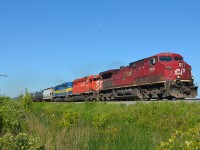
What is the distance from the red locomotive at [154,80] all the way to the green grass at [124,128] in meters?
4.97

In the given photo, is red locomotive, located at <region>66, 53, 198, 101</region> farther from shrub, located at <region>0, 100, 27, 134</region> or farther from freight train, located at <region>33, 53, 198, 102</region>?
shrub, located at <region>0, 100, 27, 134</region>

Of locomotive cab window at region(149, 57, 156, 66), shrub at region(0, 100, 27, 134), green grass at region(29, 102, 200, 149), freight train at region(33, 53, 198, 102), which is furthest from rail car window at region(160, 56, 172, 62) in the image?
shrub at region(0, 100, 27, 134)

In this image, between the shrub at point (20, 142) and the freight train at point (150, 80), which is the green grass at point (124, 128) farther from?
the freight train at point (150, 80)

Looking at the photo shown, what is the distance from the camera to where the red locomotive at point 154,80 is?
27.7m

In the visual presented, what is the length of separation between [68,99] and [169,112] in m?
43.9

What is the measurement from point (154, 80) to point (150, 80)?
0.79m

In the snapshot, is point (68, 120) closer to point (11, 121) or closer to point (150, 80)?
point (11, 121)

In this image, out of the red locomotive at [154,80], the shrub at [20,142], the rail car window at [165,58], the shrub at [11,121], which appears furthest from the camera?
the rail car window at [165,58]

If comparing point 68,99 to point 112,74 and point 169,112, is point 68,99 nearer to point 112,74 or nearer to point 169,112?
point 112,74

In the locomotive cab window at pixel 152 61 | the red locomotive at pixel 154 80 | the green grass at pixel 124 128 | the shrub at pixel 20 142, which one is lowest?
the green grass at pixel 124 128

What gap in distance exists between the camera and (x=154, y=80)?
29406 millimetres

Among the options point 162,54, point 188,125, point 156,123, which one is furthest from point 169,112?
point 162,54

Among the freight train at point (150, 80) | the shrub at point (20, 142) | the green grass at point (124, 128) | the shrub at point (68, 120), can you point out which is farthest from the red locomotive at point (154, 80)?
the shrub at point (20, 142)

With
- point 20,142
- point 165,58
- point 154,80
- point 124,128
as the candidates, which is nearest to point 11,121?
point 124,128
